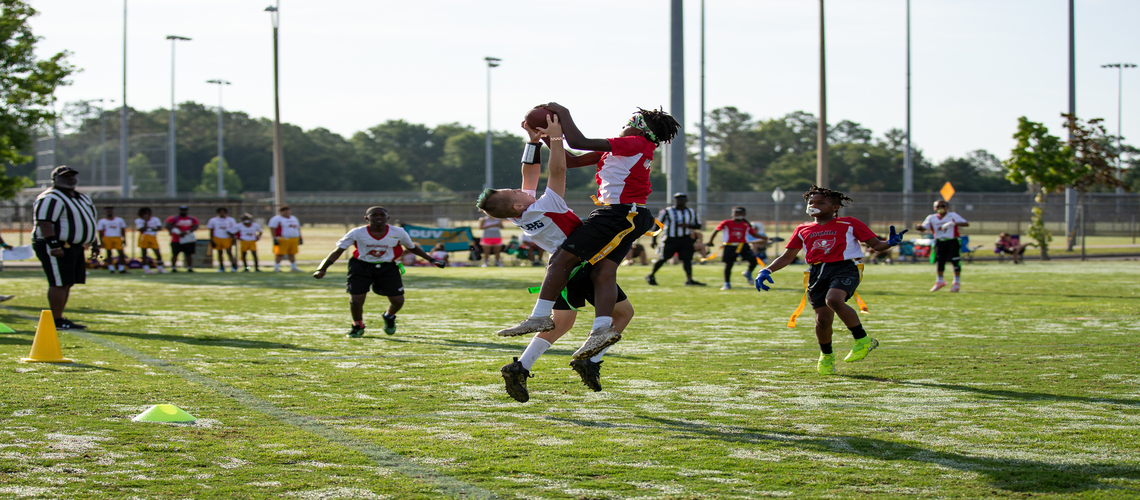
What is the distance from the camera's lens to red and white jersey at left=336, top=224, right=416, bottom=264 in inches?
435

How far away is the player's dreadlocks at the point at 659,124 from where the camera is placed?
6438 mm

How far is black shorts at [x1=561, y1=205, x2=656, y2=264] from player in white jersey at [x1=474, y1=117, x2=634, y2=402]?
144 mm

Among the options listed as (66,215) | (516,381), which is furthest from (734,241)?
(516,381)

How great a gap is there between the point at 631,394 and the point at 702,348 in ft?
9.60

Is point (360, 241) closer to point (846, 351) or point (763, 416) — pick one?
point (846, 351)

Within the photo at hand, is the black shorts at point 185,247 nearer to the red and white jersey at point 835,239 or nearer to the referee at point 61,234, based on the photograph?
the referee at point 61,234

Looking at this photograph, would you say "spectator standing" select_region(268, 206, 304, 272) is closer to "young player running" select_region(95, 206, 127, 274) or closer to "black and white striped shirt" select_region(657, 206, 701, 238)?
"young player running" select_region(95, 206, 127, 274)

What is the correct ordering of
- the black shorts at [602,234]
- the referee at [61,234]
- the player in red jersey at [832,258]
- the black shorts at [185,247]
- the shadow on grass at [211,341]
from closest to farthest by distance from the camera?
1. the black shorts at [602,234]
2. the player in red jersey at [832,258]
3. the shadow on grass at [211,341]
4. the referee at [61,234]
5. the black shorts at [185,247]

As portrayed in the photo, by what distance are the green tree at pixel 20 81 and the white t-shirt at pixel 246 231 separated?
560cm

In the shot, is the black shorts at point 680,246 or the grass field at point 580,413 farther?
the black shorts at point 680,246

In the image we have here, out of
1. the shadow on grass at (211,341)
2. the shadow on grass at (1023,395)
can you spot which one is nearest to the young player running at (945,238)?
the shadow on grass at (1023,395)

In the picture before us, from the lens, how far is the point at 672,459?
502cm

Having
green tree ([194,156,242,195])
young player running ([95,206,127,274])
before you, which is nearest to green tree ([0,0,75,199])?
young player running ([95,206,127,274])

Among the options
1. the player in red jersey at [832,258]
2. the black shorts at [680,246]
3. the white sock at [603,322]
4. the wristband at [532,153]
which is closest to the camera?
the white sock at [603,322]
